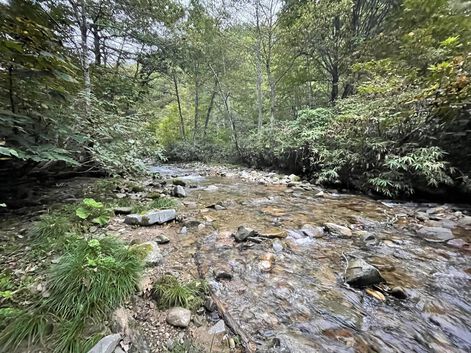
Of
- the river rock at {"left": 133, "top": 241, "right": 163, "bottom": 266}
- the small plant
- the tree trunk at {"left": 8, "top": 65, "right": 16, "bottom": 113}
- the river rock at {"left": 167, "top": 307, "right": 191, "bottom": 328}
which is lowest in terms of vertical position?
the river rock at {"left": 167, "top": 307, "right": 191, "bottom": 328}

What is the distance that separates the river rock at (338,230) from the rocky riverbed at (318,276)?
2cm

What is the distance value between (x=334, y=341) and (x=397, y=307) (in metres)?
0.67

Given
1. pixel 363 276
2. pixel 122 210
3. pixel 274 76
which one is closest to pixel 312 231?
pixel 363 276

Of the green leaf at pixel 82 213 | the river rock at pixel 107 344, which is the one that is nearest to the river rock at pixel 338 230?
the river rock at pixel 107 344

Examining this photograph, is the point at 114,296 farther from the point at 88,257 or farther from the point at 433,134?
the point at 433,134

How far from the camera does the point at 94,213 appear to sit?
2871mm

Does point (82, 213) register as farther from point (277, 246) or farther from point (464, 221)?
A: point (464, 221)

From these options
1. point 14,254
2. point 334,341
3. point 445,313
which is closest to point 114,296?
point 14,254

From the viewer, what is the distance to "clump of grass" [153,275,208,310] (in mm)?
1603

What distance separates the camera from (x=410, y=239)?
2.83 metres

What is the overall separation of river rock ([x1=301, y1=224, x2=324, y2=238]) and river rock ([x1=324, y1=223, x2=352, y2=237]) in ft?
0.36

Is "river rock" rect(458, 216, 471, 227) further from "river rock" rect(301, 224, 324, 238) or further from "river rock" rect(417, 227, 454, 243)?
"river rock" rect(301, 224, 324, 238)

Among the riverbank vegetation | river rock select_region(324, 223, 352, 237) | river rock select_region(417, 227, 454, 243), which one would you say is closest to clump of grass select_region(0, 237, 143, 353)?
the riverbank vegetation

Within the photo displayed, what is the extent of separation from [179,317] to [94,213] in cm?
201
